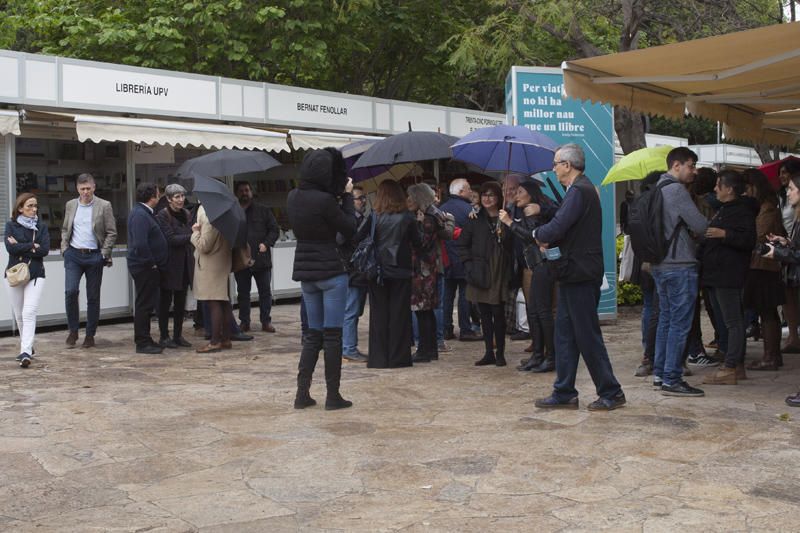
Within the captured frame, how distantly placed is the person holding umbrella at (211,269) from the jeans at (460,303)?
236 centimetres

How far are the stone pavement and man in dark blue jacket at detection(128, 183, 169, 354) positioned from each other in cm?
166

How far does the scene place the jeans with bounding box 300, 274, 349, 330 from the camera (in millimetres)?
7484

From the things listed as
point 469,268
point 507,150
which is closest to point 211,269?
point 469,268

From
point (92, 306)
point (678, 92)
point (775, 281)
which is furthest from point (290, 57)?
point (775, 281)

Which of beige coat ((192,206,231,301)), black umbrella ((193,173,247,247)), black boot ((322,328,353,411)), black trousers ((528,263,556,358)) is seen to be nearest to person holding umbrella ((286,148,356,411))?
black boot ((322,328,353,411))

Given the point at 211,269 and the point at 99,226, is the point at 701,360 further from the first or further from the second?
the point at 99,226

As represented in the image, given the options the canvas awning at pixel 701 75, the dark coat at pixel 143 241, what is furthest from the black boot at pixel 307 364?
the dark coat at pixel 143 241

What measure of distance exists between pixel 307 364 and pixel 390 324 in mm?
2090

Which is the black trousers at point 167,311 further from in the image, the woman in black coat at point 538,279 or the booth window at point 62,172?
the woman in black coat at point 538,279

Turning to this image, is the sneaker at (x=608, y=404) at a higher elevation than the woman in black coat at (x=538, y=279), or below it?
below

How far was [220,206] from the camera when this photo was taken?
10492 mm

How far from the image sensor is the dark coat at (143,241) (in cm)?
1074

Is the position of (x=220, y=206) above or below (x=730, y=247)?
above

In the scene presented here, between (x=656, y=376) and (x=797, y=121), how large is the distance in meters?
5.44
